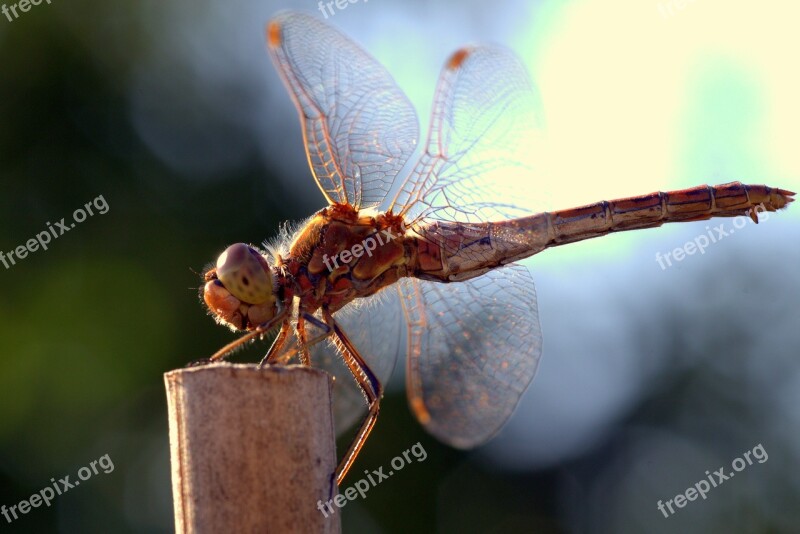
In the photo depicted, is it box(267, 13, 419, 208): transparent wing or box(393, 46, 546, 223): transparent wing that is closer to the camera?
box(267, 13, 419, 208): transparent wing

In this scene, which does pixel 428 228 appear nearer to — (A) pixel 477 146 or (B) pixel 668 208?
(A) pixel 477 146

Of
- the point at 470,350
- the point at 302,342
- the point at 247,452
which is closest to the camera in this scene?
the point at 247,452

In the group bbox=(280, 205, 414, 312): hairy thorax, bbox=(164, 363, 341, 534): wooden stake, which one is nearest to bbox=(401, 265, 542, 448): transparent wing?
→ bbox=(280, 205, 414, 312): hairy thorax

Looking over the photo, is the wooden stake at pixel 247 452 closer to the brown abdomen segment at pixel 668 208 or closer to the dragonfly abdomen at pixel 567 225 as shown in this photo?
the dragonfly abdomen at pixel 567 225

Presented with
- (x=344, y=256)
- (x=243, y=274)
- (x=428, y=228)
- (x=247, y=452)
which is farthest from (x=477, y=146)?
(x=247, y=452)

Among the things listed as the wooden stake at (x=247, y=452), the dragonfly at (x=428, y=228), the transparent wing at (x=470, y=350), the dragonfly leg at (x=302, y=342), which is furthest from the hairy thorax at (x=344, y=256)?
the wooden stake at (x=247, y=452)

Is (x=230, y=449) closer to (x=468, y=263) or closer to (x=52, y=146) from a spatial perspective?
(x=468, y=263)

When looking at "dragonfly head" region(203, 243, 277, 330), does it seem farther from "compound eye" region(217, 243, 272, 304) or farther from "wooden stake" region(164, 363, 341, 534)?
"wooden stake" region(164, 363, 341, 534)
